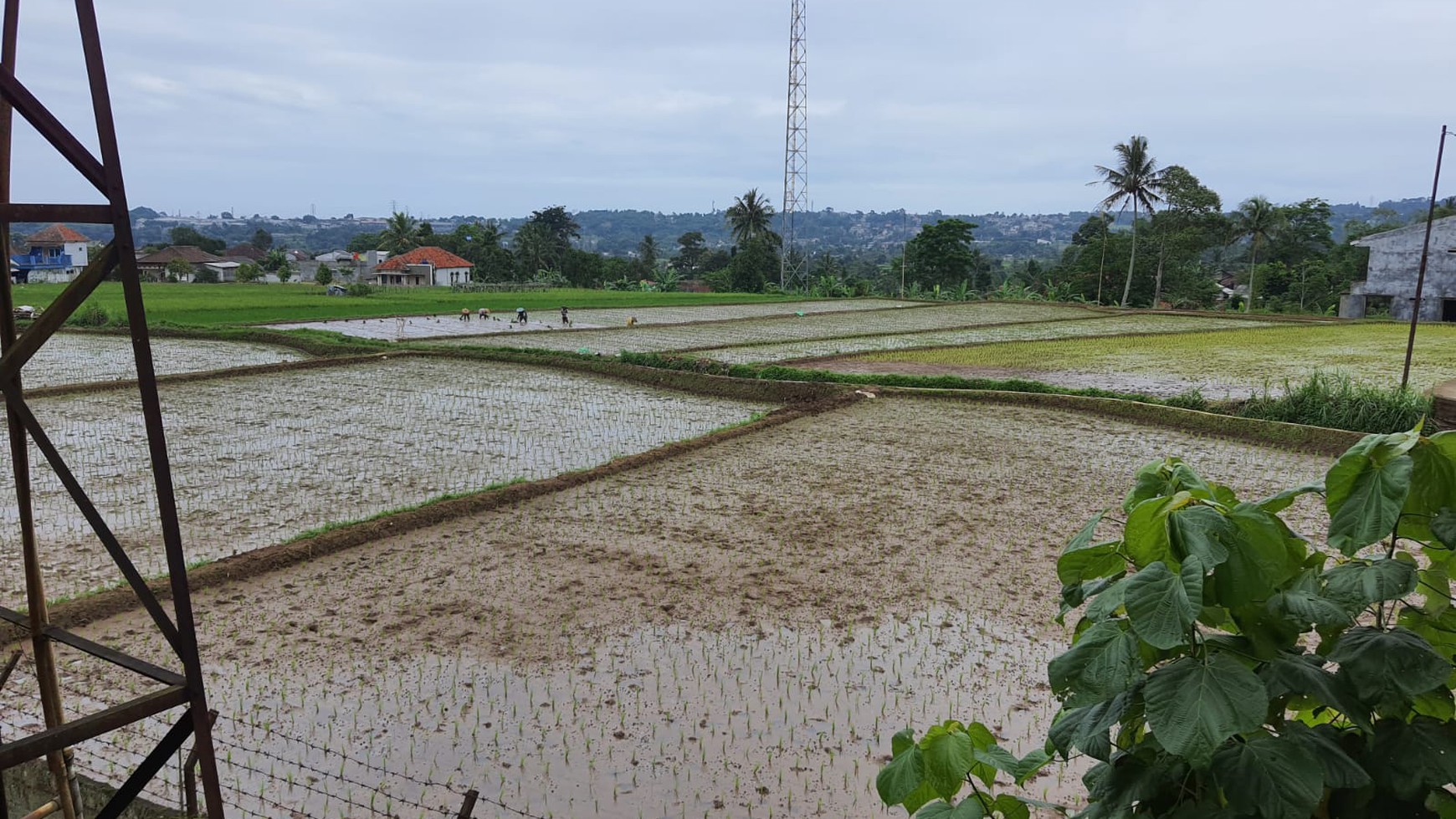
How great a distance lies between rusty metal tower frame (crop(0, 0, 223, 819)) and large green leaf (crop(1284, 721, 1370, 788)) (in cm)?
300

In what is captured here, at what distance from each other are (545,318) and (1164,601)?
2894 centimetres

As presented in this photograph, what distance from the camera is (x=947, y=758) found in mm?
1439

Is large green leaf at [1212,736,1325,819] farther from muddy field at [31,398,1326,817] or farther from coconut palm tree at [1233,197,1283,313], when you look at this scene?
coconut palm tree at [1233,197,1283,313]

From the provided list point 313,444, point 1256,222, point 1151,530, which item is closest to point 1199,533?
point 1151,530

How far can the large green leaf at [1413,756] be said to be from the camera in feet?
4.13

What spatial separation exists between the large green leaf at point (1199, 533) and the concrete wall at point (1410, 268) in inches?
1328

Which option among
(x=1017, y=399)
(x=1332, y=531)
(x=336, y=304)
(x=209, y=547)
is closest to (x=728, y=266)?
(x=336, y=304)

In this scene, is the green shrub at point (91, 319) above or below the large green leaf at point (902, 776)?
below

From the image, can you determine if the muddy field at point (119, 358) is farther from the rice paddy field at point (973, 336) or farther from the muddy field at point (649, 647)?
the muddy field at point (649, 647)

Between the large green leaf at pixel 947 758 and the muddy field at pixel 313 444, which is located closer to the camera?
the large green leaf at pixel 947 758

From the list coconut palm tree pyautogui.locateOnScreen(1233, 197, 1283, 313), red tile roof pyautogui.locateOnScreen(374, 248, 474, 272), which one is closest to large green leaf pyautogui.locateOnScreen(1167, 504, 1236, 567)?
coconut palm tree pyautogui.locateOnScreen(1233, 197, 1283, 313)

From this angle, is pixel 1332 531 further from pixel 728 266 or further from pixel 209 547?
pixel 728 266

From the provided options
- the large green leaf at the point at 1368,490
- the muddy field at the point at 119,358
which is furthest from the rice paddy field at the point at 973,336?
the large green leaf at the point at 1368,490

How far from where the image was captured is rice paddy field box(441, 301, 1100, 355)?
22156 millimetres
